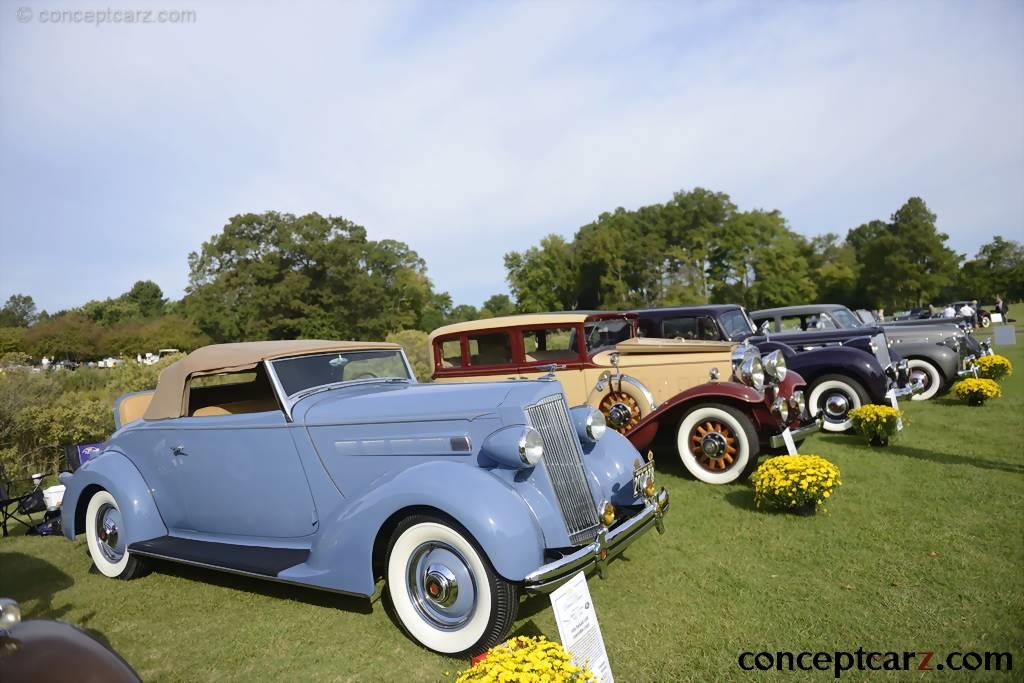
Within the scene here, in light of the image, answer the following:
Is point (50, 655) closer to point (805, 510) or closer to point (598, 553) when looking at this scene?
point (598, 553)

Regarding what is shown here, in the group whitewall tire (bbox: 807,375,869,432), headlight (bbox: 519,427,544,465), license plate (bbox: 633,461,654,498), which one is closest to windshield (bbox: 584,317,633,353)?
whitewall tire (bbox: 807,375,869,432)

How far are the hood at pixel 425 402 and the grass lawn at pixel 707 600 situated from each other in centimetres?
131

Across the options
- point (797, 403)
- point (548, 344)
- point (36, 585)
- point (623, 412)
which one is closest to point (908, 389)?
point (797, 403)

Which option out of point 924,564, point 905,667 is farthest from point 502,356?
point 905,667

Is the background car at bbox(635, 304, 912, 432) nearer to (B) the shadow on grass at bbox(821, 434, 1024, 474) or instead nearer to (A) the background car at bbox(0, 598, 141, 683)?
(B) the shadow on grass at bbox(821, 434, 1024, 474)

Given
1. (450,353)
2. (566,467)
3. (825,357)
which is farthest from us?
(825,357)

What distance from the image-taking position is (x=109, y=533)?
4801 mm

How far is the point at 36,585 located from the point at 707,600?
519cm

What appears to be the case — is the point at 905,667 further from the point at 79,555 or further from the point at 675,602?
the point at 79,555

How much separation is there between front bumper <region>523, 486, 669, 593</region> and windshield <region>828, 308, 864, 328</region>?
9031mm

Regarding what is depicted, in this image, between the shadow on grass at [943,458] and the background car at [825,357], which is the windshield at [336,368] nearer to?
the background car at [825,357]

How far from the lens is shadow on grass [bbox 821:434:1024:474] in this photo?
604 cm

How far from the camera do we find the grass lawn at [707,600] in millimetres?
3184

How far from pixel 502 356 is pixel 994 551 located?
5351 mm
